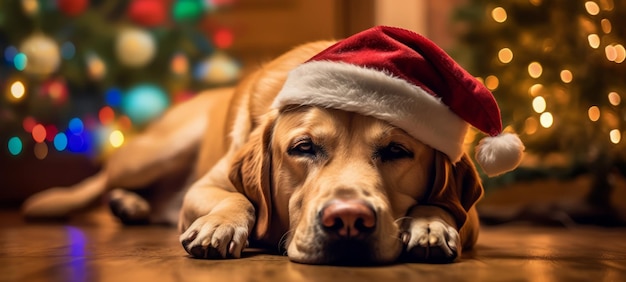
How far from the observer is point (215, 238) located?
88.7 inches

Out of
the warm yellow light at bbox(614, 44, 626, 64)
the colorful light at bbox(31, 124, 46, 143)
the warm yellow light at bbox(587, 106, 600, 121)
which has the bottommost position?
the colorful light at bbox(31, 124, 46, 143)

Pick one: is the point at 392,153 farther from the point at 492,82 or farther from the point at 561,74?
the point at 492,82

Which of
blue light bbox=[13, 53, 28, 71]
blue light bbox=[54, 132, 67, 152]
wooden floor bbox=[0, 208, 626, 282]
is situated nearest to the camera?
wooden floor bbox=[0, 208, 626, 282]

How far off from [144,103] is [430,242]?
3.38m

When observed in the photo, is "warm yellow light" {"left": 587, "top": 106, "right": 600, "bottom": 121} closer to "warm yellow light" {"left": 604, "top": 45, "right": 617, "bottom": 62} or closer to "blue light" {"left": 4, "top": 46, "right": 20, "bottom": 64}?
"warm yellow light" {"left": 604, "top": 45, "right": 617, "bottom": 62}

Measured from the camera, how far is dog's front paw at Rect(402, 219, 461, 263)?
2199 mm

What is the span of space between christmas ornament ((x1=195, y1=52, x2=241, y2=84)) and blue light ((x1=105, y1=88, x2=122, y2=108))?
55cm

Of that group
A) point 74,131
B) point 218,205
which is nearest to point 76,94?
point 74,131

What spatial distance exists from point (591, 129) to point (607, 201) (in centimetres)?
46

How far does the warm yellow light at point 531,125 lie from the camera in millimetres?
4191

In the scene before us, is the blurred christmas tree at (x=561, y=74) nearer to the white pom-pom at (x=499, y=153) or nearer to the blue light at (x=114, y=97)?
the white pom-pom at (x=499, y=153)

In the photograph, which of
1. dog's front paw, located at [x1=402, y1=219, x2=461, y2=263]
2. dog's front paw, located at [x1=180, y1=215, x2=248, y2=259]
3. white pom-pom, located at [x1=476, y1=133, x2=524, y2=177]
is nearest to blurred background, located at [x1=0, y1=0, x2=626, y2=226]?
white pom-pom, located at [x1=476, y1=133, x2=524, y2=177]

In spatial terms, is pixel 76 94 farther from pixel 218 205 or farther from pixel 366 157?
pixel 366 157

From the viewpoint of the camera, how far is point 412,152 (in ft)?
7.73
